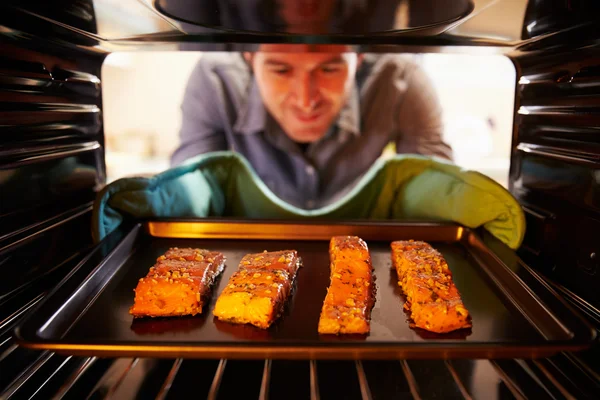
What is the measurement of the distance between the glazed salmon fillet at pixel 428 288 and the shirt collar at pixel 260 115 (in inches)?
59.5

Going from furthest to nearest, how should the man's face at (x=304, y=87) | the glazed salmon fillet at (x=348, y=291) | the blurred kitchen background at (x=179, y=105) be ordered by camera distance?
the blurred kitchen background at (x=179, y=105), the man's face at (x=304, y=87), the glazed salmon fillet at (x=348, y=291)

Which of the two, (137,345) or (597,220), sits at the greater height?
(597,220)

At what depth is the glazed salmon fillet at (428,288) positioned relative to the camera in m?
1.04

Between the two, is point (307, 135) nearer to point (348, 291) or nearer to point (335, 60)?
point (335, 60)

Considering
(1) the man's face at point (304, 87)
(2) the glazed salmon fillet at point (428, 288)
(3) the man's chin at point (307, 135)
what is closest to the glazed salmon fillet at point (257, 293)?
(2) the glazed salmon fillet at point (428, 288)

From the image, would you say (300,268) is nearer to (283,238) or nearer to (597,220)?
(283,238)

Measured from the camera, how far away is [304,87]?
2414mm

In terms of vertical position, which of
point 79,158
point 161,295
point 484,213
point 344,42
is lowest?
point 161,295

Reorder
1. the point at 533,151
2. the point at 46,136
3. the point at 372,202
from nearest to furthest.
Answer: the point at 46,136 → the point at 533,151 → the point at 372,202

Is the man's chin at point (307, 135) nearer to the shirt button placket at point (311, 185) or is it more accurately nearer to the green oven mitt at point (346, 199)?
the shirt button placket at point (311, 185)

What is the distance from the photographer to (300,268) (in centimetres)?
138

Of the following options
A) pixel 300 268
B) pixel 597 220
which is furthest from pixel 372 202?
pixel 597 220

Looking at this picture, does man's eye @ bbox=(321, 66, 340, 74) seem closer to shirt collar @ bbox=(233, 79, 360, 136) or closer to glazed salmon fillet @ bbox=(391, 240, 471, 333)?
shirt collar @ bbox=(233, 79, 360, 136)

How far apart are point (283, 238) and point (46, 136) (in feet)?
2.54
